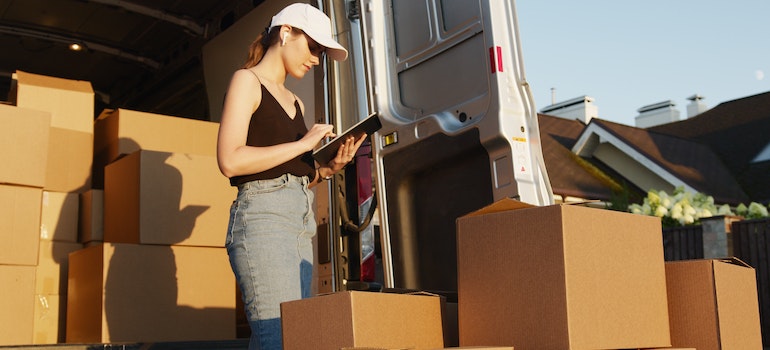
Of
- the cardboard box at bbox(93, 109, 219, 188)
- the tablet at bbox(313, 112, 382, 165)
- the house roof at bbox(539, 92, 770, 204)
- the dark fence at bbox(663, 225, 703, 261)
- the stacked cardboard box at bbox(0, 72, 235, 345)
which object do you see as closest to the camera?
the tablet at bbox(313, 112, 382, 165)

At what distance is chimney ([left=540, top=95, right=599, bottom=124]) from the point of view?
26.3 metres

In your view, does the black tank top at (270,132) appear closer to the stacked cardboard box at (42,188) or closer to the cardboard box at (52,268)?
the stacked cardboard box at (42,188)

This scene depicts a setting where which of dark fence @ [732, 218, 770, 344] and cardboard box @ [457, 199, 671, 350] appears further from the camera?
dark fence @ [732, 218, 770, 344]

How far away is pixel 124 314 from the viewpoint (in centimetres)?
368

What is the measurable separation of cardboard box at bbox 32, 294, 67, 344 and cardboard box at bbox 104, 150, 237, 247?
1.19 feet

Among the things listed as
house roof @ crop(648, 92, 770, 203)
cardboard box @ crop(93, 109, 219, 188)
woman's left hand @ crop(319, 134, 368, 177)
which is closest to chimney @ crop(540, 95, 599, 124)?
house roof @ crop(648, 92, 770, 203)

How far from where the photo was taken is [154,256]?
383 centimetres

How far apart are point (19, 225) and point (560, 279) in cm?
248

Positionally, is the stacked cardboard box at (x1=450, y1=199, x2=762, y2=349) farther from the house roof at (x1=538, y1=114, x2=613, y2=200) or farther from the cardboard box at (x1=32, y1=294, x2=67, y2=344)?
the house roof at (x1=538, y1=114, x2=613, y2=200)

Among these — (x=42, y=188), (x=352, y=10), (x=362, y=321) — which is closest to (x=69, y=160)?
(x=42, y=188)

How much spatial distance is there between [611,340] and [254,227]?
2.76 ft

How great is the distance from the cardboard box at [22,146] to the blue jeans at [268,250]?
5.60 feet

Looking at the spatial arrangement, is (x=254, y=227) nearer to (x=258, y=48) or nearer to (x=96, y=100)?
(x=258, y=48)

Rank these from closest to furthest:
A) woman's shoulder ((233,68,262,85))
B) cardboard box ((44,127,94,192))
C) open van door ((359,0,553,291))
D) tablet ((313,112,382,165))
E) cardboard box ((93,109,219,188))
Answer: woman's shoulder ((233,68,262,85)), tablet ((313,112,382,165)), open van door ((359,0,553,291)), cardboard box ((44,127,94,192)), cardboard box ((93,109,219,188))
